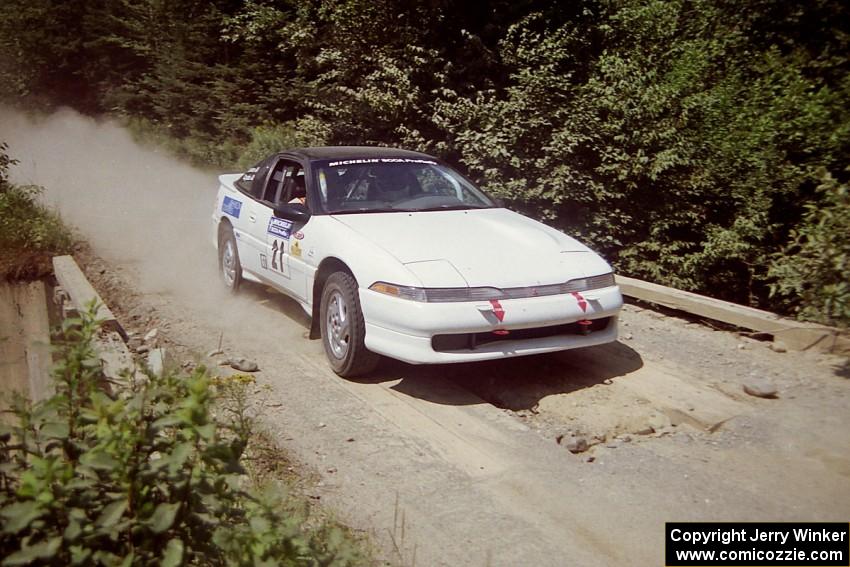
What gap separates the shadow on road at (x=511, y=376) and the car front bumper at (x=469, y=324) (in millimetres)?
390

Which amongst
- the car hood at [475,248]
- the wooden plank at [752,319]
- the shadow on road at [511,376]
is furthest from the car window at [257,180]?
the wooden plank at [752,319]

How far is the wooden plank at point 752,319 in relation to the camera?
5727 millimetres

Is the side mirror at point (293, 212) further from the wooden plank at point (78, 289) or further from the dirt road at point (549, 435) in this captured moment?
the wooden plank at point (78, 289)

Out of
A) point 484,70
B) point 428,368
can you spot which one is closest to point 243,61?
point 484,70

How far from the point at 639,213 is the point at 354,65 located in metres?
5.50

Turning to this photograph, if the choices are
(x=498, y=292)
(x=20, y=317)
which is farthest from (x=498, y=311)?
(x=20, y=317)

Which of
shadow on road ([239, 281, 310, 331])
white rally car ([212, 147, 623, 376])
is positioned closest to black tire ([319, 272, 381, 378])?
white rally car ([212, 147, 623, 376])

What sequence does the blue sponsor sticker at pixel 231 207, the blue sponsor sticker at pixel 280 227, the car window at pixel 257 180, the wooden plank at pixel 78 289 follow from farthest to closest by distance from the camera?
1. the blue sponsor sticker at pixel 231 207
2. the car window at pixel 257 180
3. the blue sponsor sticker at pixel 280 227
4. the wooden plank at pixel 78 289

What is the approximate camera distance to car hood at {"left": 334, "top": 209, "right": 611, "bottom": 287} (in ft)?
16.0

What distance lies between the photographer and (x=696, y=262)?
9.39 meters

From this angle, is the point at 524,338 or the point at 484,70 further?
the point at 484,70

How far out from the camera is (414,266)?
16.0 feet

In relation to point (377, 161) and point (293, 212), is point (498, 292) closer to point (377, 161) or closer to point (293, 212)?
point (293, 212)

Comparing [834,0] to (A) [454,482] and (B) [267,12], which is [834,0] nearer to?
(A) [454,482]
